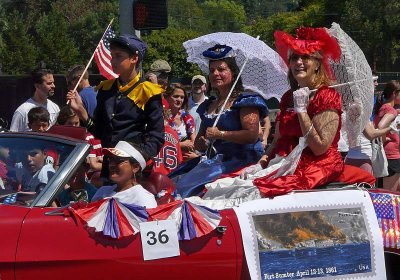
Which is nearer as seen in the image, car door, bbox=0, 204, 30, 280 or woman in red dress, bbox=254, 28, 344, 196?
car door, bbox=0, 204, 30, 280

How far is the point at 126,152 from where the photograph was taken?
4.84 meters

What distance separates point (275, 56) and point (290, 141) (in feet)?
3.62

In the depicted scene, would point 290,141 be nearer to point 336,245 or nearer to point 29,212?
point 336,245

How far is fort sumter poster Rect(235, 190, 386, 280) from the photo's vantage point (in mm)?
4625

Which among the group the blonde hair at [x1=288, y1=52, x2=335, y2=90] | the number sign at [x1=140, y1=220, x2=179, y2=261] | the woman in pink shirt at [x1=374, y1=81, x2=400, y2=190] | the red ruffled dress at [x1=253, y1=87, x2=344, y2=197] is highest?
the blonde hair at [x1=288, y1=52, x2=335, y2=90]

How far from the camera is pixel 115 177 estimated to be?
482 cm

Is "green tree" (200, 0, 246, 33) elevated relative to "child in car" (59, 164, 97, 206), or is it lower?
lower

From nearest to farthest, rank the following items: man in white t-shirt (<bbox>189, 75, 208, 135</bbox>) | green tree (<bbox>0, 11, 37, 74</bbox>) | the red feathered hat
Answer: the red feathered hat
man in white t-shirt (<bbox>189, 75, 208, 135</bbox>)
green tree (<bbox>0, 11, 37, 74</bbox>)

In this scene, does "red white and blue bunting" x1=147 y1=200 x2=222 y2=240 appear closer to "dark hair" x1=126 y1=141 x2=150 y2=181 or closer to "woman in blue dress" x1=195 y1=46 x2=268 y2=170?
"dark hair" x1=126 y1=141 x2=150 y2=181

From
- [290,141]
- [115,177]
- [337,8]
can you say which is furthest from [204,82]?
[337,8]

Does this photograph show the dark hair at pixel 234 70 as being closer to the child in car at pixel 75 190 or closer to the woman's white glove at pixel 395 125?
the child in car at pixel 75 190

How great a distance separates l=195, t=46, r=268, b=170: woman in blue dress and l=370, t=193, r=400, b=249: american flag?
1.09 meters

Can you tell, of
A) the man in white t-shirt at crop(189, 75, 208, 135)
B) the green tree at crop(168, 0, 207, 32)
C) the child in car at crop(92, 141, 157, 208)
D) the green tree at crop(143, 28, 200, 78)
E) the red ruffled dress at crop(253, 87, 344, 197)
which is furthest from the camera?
the green tree at crop(168, 0, 207, 32)

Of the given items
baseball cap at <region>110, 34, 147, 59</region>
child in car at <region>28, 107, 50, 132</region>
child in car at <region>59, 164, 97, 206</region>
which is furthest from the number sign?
child in car at <region>28, 107, 50, 132</region>
